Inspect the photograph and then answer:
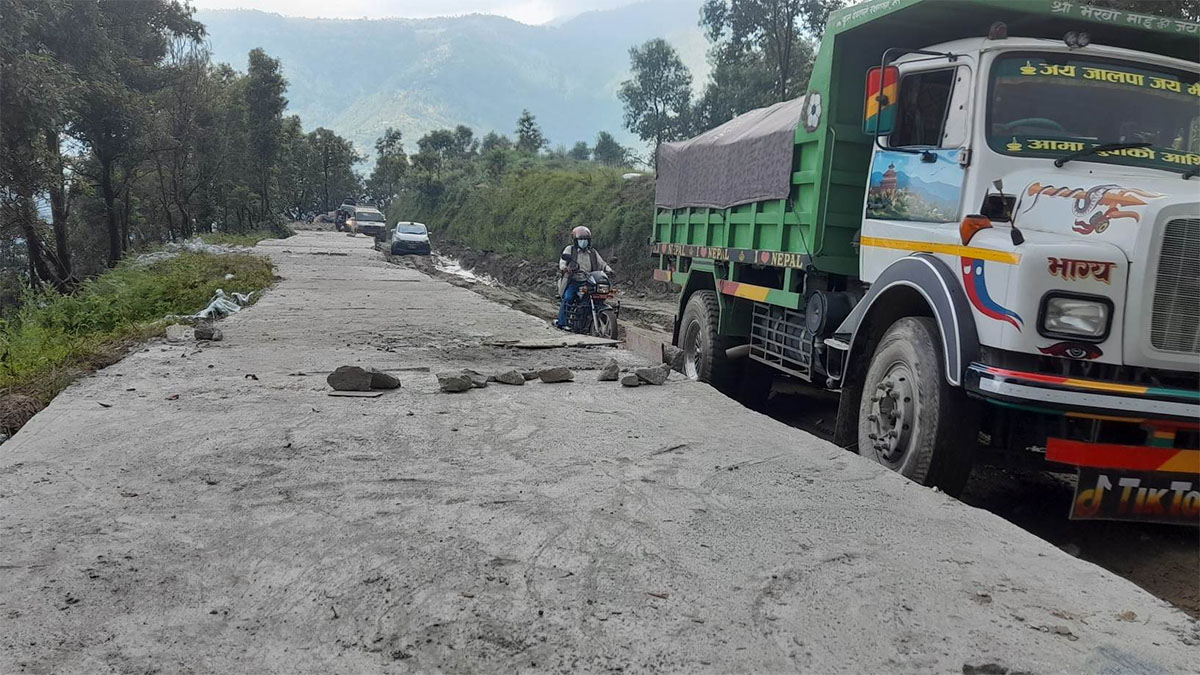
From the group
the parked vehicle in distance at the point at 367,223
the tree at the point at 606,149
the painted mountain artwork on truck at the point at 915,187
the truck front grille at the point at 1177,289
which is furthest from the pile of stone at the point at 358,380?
the tree at the point at 606,149

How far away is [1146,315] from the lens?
138 inches

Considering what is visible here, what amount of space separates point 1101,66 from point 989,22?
2.85ft

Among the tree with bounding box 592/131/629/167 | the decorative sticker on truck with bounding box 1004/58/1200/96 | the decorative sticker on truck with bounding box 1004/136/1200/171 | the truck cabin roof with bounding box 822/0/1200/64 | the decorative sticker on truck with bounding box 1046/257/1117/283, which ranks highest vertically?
the tree with bounding box 592/131/629/167

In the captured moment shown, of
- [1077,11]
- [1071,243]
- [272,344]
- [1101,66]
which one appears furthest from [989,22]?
[272,344]

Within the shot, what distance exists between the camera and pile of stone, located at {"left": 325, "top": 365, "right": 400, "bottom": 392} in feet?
17.6

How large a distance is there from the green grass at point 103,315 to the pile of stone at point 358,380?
1.96 m

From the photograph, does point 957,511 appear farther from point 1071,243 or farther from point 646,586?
point 646,586

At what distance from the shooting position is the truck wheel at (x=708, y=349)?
768 centimetres

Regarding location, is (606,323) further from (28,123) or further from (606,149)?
(606,149)

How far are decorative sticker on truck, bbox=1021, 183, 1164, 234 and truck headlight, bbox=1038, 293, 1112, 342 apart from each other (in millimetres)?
398

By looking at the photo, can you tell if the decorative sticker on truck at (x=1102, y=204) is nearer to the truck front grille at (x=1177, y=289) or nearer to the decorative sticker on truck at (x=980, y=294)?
the truck front grille at (x=1177, y=289)

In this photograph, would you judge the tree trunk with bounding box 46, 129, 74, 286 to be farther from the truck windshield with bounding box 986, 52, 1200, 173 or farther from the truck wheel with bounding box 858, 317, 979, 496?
the truck windshield with bounding box 986, 52, 1200, 173

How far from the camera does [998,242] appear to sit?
3.87 meters

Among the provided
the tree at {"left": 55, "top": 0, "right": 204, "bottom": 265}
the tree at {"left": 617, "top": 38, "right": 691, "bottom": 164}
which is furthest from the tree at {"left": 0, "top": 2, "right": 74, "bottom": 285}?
the tree at {"left": 617, "top": 38, "right": 691, "bottom": 164}
